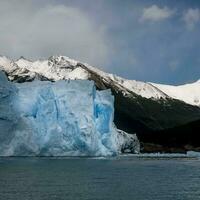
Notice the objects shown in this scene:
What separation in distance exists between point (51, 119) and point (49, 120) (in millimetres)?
322

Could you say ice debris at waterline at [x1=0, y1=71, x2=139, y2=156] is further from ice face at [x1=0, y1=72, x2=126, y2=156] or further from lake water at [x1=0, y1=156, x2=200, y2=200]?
lake water at [x1=0, y1=156, x2=200, y2=200]

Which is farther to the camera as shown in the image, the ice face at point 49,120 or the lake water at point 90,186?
the ice face at point 49,120

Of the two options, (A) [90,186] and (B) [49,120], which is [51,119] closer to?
(B) [49,120]

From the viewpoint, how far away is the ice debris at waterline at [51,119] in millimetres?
75125

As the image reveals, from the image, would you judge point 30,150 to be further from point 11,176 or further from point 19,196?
point 19,196

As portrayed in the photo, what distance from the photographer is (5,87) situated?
77000 mm

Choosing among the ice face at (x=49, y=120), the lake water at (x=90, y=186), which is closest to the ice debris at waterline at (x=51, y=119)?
the ice face at (x=49, y=120)

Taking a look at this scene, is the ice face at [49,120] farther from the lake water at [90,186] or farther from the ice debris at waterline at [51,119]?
the lake water at [90,186]

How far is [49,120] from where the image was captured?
3054 inches

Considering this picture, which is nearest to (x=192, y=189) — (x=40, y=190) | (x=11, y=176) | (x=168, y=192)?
(x=168, y=192)

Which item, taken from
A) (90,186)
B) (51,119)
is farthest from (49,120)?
(90,186)

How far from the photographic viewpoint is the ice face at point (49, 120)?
75.1m

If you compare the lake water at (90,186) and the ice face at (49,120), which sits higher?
the ice face at (49,120)

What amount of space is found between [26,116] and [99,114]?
462 inches
